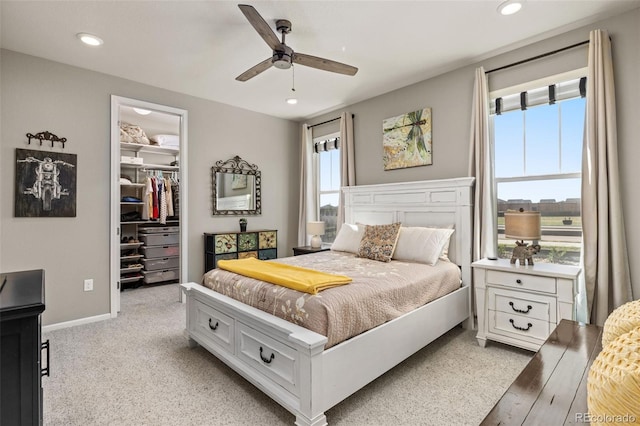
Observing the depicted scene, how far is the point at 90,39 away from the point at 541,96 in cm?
408

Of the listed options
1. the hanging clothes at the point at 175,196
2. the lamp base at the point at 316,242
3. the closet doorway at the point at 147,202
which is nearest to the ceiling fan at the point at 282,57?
the lamp base at the point at 316,242

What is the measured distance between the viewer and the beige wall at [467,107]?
7.95ft

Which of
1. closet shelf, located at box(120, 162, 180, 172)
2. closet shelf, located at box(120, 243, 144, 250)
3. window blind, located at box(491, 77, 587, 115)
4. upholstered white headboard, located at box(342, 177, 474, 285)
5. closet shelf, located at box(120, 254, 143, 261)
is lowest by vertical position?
closet shelf, located at box(120, 254, 143, 261)

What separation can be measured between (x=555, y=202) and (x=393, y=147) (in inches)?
70.6

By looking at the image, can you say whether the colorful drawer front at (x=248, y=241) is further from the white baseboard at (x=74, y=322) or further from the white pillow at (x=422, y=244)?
the white pillow at (x=422, y=244)

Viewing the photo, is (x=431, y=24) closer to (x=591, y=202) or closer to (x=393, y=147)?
(x=393, y=147)

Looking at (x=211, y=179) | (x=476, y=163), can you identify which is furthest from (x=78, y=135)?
(x=476, y=163)

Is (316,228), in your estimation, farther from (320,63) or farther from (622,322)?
(622,322)

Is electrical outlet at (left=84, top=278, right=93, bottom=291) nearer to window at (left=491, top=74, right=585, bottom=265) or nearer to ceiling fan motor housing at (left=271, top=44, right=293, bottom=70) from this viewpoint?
ceiling fan motor housing at (left=271, top=44, right=293, bottom=70)

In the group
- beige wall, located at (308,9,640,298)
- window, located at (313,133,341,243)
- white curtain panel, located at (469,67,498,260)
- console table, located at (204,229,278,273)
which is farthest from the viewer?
window, located at (313,133,341,243)

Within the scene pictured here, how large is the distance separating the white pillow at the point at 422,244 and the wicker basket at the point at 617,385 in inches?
89.0

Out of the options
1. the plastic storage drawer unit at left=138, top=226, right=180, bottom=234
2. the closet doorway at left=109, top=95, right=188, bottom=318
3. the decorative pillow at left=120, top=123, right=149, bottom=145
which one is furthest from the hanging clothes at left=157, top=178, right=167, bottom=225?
the decorative pillow at left=120, top=123, right=149, bottom=145

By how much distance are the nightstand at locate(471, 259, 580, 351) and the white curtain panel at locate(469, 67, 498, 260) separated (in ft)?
1.15

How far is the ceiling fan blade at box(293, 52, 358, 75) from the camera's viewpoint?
8.13 ft
